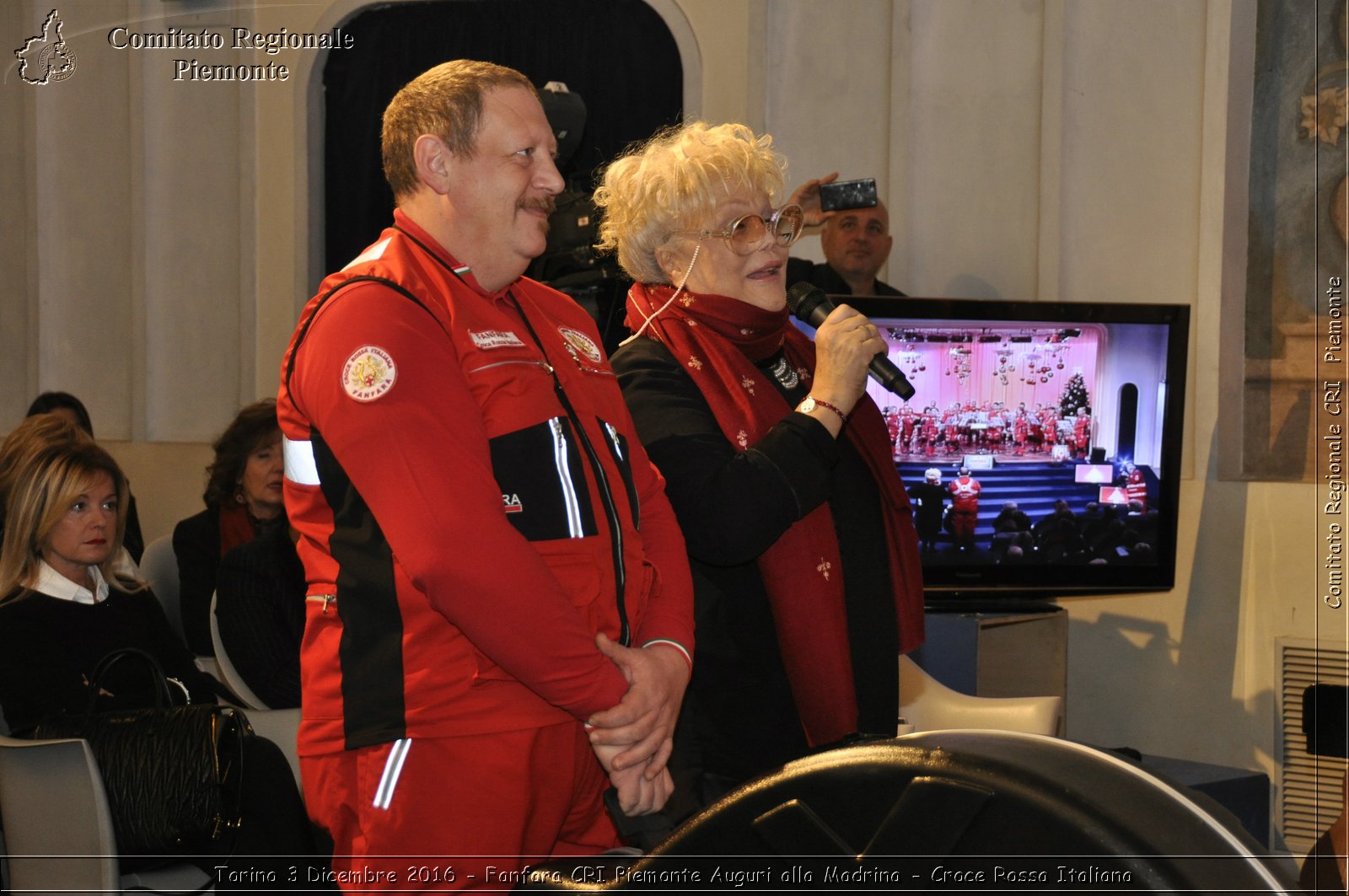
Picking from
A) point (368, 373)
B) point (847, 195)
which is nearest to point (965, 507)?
point (847, 195)

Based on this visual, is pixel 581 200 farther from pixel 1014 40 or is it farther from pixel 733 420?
pixel 1014 40

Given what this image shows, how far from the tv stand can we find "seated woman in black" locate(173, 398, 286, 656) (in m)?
2.07

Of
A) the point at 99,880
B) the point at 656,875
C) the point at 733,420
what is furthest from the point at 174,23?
the point at 656,875

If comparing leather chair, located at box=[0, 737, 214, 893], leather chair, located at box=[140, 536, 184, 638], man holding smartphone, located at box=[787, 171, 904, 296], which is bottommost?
leather chair, located at box=[0, 737, 214, 893]

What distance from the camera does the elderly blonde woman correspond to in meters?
1.76

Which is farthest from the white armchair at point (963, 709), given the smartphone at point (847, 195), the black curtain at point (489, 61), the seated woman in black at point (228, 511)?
the black curtain at point (489, 61)

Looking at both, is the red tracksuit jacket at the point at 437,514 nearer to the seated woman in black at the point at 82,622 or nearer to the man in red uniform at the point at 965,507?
the seated woman in black at the point at 82,622

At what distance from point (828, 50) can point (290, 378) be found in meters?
3.95

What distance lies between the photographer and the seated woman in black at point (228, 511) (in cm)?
393

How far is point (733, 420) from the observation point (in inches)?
74.2

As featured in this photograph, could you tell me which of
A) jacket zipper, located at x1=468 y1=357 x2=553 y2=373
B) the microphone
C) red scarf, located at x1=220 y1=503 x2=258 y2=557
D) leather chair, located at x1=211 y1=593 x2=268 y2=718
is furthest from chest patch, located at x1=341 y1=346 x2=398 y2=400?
red scarf, located at x1=220 y1=503 x2=258 y2=557

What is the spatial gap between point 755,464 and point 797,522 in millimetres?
180

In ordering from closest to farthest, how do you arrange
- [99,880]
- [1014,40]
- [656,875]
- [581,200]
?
[656,875], [99,880], [581,200], [1014,40]

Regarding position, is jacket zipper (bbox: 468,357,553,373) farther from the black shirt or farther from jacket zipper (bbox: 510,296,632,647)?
the black shirt
